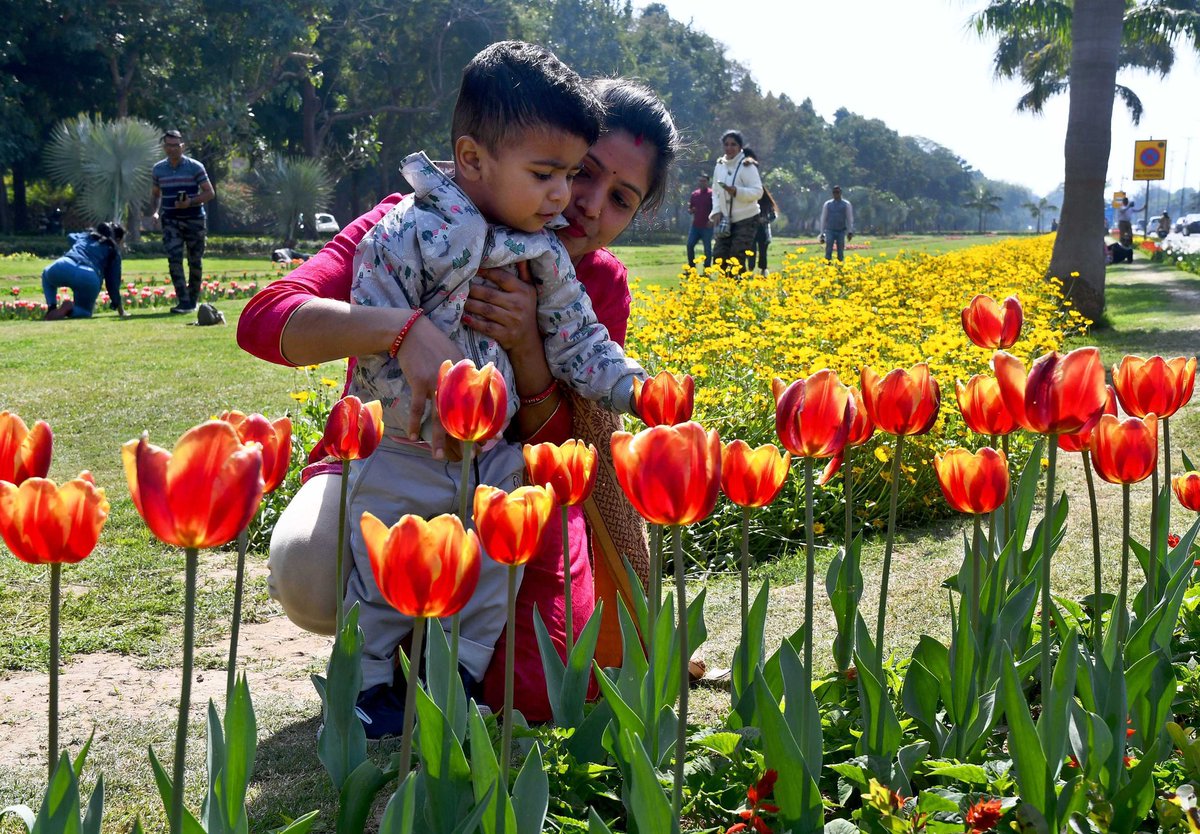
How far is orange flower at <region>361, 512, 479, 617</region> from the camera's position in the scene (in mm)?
1077

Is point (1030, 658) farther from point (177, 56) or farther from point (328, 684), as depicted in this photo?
point (177, 56)

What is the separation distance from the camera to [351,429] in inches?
60.4

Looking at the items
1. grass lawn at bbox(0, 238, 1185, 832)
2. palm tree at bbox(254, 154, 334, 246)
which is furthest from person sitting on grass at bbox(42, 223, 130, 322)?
palm tree at bbox(254, 154, 334, 246)

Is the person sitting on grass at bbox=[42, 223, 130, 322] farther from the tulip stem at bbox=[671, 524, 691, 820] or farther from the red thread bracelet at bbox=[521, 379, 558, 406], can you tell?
the tulip stem at bbox=[671, 524, 691, 820]

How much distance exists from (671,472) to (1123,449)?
808mm

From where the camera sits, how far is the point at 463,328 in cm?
247

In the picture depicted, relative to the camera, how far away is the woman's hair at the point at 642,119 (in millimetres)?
2635

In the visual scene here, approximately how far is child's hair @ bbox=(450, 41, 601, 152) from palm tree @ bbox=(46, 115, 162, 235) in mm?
22502

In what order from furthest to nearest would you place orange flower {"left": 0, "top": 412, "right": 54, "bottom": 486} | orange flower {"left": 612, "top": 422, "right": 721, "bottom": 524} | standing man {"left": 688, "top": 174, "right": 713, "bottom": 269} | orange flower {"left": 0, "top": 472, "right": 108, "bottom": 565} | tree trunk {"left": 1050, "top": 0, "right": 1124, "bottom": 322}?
1. standing man {"left": 688, "top": 174, "right": 713, "bottom": 269}
2. tree trunk {"left": 1050, "top": 0, "right": 1124, "bottom": 322}
3. orange flower {"left": 0, "top": 412, "right": 54, "bottom": 486}
4. orange flower {"left": 612, "top": 422, "right": 721, "bottom": 524}
5. orange flower {"left": 0, "top": 472, "right": 108, "bottom": 565}

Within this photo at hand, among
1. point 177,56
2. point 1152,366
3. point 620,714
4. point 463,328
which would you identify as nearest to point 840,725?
point 620,714

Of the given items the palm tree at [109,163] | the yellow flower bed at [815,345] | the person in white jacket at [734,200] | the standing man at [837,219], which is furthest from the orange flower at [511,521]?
the palm tree at [109,163]

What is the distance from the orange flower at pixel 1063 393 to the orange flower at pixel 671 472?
18.7 inches

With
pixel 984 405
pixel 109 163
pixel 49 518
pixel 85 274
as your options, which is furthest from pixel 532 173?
pixel 109 163

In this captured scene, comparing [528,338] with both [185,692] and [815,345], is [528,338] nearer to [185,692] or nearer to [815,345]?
[185,692]
